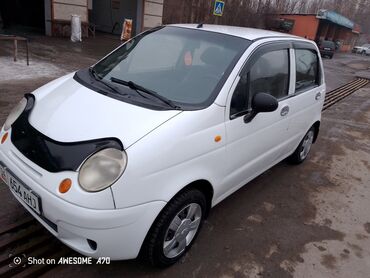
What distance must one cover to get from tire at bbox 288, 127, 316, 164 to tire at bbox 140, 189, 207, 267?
233 cm

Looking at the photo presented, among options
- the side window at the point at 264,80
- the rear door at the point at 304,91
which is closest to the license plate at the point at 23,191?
the side window at the point at 264,80

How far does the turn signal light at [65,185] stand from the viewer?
1962mm

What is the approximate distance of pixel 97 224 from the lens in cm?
193

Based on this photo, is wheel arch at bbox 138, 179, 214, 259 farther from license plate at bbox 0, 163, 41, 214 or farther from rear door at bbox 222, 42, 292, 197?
license plate at bbox 0, 163, 41, 214

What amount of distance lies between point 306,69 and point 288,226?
1907mm

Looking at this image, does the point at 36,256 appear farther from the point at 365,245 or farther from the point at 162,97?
the point at 365,245

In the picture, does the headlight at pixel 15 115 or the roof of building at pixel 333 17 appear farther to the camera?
Answer: the roof of building at pixel 333 17

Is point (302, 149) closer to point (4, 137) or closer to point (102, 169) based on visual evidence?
point (102, 169)

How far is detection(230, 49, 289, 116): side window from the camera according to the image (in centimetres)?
275

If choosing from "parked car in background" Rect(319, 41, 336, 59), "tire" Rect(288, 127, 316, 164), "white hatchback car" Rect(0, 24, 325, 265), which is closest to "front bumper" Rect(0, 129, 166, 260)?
"white hatchback car" Rect(0, 24, 325, 265)

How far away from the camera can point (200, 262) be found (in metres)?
2.66

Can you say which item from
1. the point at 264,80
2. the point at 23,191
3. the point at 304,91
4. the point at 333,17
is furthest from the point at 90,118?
the point at 333,17

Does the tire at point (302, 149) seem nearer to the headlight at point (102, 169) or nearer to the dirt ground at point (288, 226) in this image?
the dirt ground at point (288, 226)

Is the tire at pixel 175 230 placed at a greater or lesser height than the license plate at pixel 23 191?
lesser
